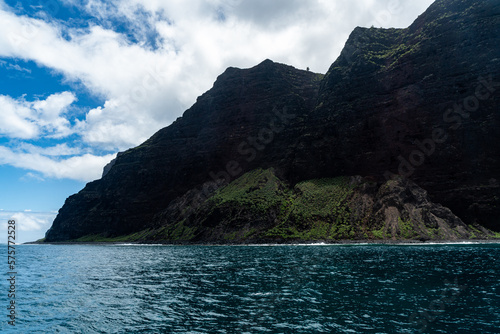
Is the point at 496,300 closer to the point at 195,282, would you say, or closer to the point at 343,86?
the point at 195,282

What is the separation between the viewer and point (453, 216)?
12900 centimetres

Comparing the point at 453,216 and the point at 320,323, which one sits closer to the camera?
the point at 320,323

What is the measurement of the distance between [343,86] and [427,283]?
17507 cm

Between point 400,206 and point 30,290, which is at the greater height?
point 400,206

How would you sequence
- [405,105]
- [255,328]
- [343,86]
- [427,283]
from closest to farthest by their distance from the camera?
[255,328] → [427,283] → [405,105] → [343,86]

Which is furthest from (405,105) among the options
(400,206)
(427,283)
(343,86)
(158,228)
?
(158,228)
